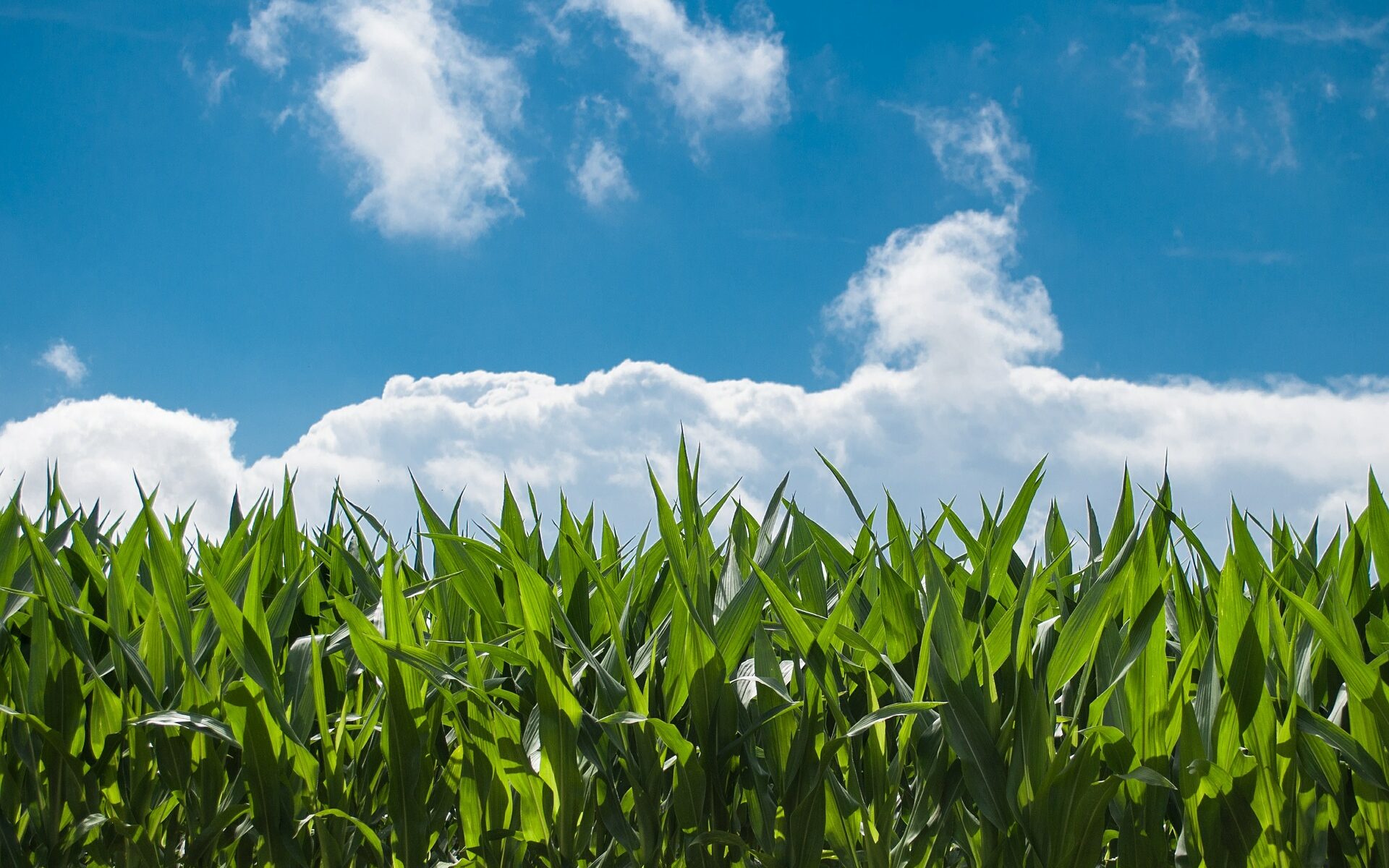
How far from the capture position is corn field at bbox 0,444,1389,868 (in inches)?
43.9

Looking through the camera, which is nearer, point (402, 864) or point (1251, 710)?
point (1251, 710)

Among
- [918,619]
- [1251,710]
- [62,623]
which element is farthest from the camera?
[62,623]

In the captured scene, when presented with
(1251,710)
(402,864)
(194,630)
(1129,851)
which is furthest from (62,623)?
(1251,710)

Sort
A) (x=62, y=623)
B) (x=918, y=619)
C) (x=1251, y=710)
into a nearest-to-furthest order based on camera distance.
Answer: (x=1251, y=710) → (x=918, y=619) → (x=62, y=623)

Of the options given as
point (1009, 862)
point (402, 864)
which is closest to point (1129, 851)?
point (1009, 862)

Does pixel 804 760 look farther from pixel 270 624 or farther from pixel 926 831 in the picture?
pixel 270 624

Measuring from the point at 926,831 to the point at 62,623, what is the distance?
127 centimetres

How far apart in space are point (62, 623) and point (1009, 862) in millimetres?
1365

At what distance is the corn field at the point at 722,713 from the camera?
1115 mm

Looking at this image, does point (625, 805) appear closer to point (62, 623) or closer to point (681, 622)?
point (681, 622)

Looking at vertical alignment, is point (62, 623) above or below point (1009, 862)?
above

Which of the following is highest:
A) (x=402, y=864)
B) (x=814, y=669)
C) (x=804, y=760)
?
(x=814, y=669)

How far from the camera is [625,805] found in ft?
4.32

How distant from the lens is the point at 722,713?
1220 millimetres
